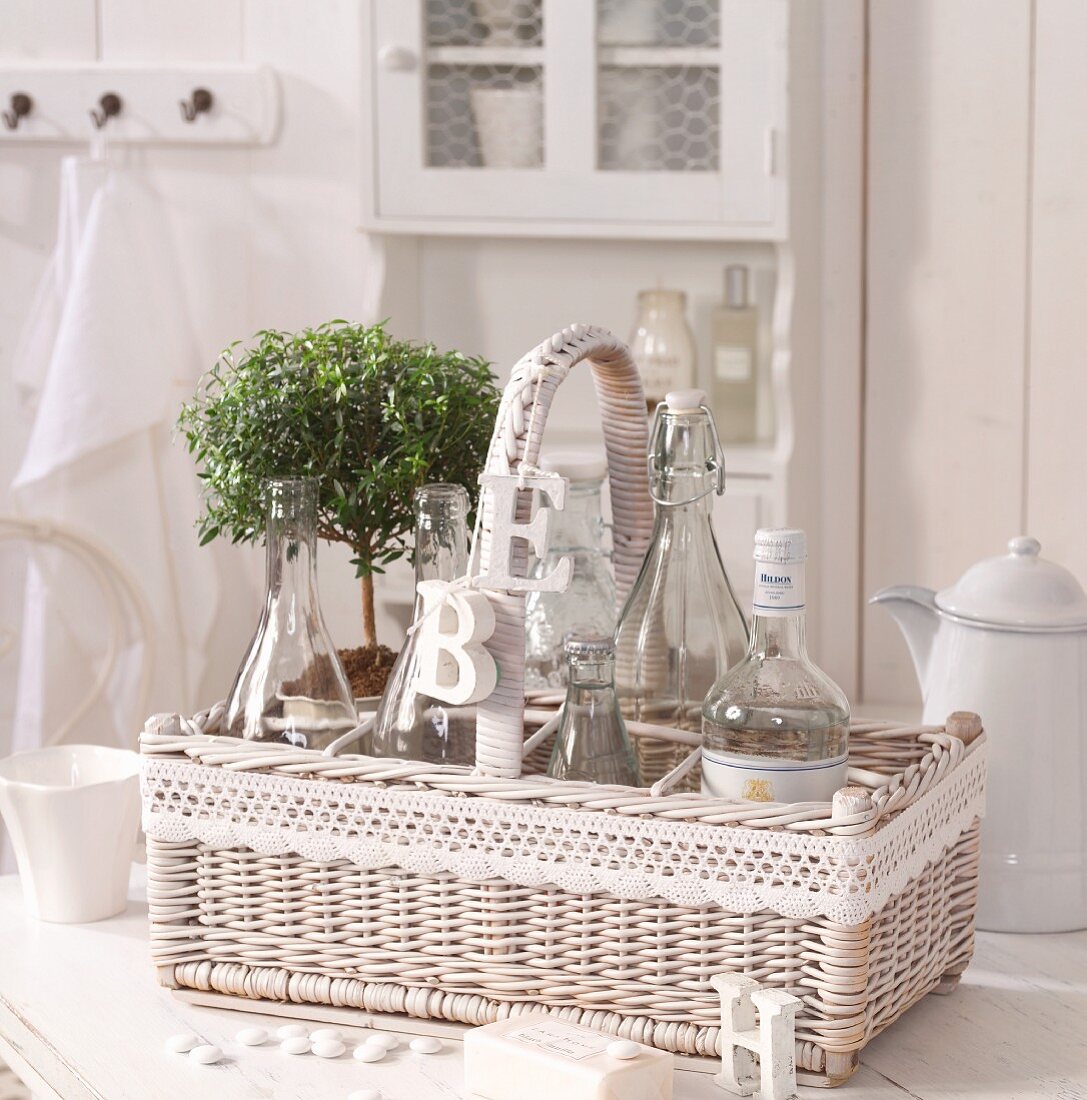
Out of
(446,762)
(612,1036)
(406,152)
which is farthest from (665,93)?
→ (612,1036)

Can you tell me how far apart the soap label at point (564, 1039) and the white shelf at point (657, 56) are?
125 cm

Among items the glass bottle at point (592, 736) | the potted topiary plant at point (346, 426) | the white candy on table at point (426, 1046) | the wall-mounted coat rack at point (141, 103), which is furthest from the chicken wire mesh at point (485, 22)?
the white candy on table at point (426, 1046)

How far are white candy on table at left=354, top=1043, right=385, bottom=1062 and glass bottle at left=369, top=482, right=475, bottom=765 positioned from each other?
164 millimetres

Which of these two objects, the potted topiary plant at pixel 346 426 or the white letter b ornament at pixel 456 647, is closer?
the white letter b ornament at pixel 456 647

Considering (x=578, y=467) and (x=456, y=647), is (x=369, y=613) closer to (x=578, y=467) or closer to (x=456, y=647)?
(x=578, y=467)

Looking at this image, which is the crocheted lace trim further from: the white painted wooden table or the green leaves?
the green leaves

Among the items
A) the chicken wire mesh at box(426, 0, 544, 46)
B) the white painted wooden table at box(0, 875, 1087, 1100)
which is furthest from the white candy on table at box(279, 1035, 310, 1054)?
the chicken wire mesh at box(426, 0, 544, 46)

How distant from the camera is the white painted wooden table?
0.75 metres

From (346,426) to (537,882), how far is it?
1.22 feet

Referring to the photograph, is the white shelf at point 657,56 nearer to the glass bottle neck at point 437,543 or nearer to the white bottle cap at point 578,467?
the white bottle cap at point 578,467

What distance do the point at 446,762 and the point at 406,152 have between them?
1092 mm

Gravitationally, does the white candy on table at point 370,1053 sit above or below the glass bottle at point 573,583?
below

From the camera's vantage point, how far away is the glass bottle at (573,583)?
3.22 ft

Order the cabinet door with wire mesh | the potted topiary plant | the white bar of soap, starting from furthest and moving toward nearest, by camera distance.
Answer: the cabinet door with wire mesh → the potted topiary plant → the white bar of soap
